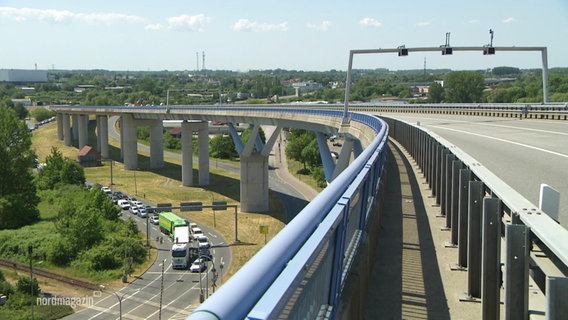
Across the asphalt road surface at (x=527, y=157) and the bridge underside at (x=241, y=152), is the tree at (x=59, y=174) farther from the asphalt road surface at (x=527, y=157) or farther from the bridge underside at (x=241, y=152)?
the asphalt road surface at (x=527, y=157)

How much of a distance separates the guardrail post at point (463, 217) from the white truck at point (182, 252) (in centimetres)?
2704

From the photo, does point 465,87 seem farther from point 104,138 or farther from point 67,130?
point 67,130

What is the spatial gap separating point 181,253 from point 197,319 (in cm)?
3264

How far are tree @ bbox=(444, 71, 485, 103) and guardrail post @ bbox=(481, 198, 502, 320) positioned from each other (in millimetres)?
116892

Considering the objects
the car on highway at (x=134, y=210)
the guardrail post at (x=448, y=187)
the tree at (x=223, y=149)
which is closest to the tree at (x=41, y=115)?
the tree at (x=223, y=149)

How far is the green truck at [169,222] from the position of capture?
39875 millimetres

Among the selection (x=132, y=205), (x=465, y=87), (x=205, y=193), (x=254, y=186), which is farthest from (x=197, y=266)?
(x=465, y=87)

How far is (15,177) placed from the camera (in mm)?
51875

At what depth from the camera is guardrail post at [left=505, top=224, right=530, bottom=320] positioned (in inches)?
166

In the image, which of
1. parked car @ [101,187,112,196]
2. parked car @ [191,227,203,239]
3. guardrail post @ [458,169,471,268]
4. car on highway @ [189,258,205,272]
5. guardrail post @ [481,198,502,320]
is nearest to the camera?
guardrail post @ [481,198,502,320]

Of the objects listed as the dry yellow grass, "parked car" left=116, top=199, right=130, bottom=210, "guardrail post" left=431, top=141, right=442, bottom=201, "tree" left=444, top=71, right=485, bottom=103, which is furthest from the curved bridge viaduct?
"tree" left=444, top=71, right=485, bottom=103

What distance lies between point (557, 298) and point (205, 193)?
2222 inches

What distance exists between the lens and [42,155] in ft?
301

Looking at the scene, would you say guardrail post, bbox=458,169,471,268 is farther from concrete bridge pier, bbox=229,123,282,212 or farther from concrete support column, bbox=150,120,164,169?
concrete support column, bbox=150,120,164,169
